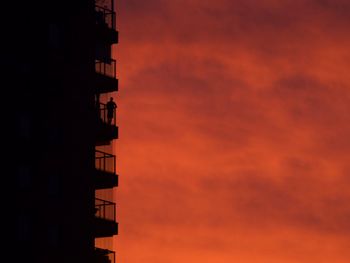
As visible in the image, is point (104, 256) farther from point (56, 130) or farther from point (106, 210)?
point (56, 130)

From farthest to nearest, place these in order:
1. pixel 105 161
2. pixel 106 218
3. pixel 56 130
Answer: pixel 105 161
pixel 106 218
pixel 56 130

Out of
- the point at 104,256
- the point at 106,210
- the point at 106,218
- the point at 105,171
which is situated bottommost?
the point at 104,256

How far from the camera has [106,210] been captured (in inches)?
3676

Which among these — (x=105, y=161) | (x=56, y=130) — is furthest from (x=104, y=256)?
(x=56, y=130)

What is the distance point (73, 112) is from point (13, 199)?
7.21 meters

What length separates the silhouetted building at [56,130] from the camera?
87125 millimetres

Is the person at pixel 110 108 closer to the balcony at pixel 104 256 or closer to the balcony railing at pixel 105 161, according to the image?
the balcony railing at pixel 105 161

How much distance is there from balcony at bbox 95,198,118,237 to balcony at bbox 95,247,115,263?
91cm

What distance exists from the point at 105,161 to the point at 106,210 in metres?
2.91

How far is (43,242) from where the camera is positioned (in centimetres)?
8769

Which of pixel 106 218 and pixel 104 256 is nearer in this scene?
pixel 104 256

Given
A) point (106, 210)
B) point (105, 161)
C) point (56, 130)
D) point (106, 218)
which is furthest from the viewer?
point (105, 161)

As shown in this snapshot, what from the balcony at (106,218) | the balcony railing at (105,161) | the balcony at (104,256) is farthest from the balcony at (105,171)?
the balcony at (104,256)

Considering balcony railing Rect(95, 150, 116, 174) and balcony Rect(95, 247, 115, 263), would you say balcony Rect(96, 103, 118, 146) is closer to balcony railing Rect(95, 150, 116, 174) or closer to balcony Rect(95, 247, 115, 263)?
balcony railing Rect(95, 150, 116, 174)
